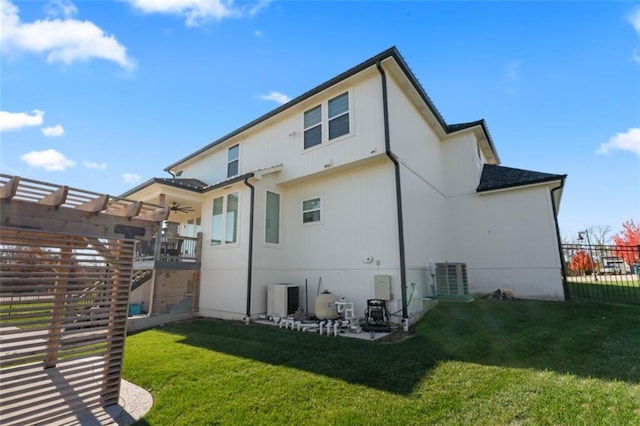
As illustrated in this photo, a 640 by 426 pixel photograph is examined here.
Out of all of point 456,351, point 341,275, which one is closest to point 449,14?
point 341,275

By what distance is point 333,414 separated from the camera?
3.08m

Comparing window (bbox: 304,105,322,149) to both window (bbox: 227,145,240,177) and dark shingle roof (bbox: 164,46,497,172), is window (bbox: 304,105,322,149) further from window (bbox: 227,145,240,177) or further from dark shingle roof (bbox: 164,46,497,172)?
window (bbox: 227,145,240,177)

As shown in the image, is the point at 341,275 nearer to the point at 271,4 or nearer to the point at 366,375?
the point at 366,375

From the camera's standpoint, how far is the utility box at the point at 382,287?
7246mm

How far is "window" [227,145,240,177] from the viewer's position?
11977 millimetres

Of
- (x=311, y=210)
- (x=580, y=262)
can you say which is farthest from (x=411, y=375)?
(x=580, y=262)

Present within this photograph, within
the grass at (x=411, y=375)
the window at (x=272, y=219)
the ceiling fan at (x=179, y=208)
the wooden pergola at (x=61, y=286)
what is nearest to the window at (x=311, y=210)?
the window at (x=272, y=219)

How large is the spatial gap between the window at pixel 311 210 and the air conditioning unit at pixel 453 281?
4.02 meters

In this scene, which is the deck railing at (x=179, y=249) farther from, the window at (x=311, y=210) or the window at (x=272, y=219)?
the window at (x=311, y=210)

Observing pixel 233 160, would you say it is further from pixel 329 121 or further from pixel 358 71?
pixel 358 71

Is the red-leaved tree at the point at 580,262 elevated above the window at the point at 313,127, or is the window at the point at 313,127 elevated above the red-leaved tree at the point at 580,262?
the window at the point at 313,127

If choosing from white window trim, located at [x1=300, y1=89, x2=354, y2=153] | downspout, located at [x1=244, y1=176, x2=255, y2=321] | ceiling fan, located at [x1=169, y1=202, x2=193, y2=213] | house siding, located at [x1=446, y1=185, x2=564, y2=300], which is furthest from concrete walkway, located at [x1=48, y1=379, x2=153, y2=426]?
house siding, located at [x1=446, y1=185, x2=564, y2=300]

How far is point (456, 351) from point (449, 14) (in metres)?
8.52

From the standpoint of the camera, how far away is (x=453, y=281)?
8148mm
